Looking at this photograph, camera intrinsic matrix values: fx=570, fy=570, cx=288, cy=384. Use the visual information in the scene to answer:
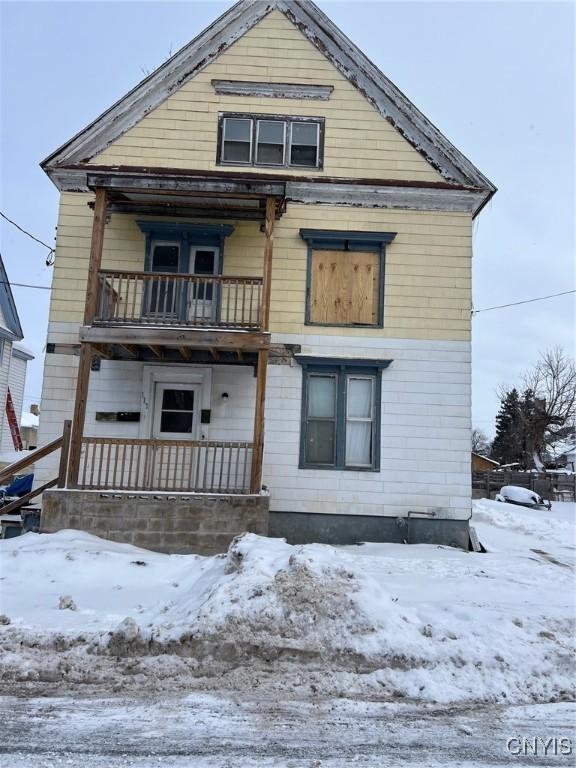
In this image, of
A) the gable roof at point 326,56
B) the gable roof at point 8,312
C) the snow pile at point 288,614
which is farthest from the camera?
the gable roof at point 8,312

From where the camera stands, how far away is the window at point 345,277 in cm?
1145

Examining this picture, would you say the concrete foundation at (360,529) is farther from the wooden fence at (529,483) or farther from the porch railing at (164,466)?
the wooden fence at (529,483)

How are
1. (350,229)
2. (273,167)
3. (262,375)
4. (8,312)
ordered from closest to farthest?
(262,375) < (350,229) < (273,167) < (8,312)

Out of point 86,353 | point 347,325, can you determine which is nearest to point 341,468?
point 347,325

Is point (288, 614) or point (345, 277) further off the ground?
point (345, 277)

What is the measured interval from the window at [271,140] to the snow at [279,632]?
8.33 m

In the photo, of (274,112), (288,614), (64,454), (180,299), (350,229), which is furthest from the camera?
(274,112)

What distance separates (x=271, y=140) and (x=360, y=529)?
821 cm

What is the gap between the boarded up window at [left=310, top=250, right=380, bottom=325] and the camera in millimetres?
11453

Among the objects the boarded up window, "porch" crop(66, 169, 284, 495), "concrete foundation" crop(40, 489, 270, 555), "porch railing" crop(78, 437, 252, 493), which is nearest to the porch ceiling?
"porch" crop(66, 169, 284, 495)

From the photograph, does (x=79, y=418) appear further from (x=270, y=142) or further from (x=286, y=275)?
(x=270, y=142)

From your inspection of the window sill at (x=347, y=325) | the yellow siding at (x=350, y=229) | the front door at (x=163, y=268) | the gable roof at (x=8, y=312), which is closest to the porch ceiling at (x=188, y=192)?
the yellow siding at (x=350, y=229)

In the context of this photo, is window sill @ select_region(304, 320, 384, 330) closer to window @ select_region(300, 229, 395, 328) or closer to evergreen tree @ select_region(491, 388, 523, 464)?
window @ select_region(300, 229, 395, 328)

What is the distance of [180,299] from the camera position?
10.3m
